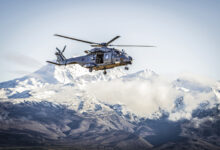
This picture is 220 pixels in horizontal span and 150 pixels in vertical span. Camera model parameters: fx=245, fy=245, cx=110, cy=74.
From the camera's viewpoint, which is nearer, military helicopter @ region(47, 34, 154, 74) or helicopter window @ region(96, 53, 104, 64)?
military helicopter @ region(47, 34, 154, 74)

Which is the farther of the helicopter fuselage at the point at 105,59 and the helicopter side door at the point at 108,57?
the helicopter side door at the point at 108,57

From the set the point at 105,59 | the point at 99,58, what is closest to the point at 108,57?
the point at 105,59

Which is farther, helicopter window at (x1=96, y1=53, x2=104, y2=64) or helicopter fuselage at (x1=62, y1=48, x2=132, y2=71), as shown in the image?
helicopter window at (x1=96, y1=53, x2=104, y2=64)

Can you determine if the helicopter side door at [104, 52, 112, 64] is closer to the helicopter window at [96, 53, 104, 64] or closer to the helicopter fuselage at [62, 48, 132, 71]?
the helicopter fuselage at [62, 48, 132, 71]

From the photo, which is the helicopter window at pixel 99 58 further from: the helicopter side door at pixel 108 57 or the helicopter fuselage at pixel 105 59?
the helicopter side door at pixel 108 57

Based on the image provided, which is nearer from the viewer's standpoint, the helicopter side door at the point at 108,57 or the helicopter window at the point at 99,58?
the helicopter side door at the point at 108,57

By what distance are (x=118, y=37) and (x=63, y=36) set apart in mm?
11589

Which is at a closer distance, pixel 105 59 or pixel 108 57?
pixel 108 57

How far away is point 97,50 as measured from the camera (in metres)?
58.1

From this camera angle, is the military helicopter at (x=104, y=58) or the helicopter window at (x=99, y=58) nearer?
the military helicopter at (x=104, y=58)

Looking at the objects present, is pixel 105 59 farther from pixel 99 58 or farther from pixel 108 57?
pixel 99 58

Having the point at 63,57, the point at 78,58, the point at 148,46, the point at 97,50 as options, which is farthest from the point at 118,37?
the point at 63,57

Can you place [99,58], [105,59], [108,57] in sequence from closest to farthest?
[108,57] < [105,59] < [99,58]

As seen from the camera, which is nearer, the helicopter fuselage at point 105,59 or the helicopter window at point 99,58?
the helicopter fuselage at point 105,59
